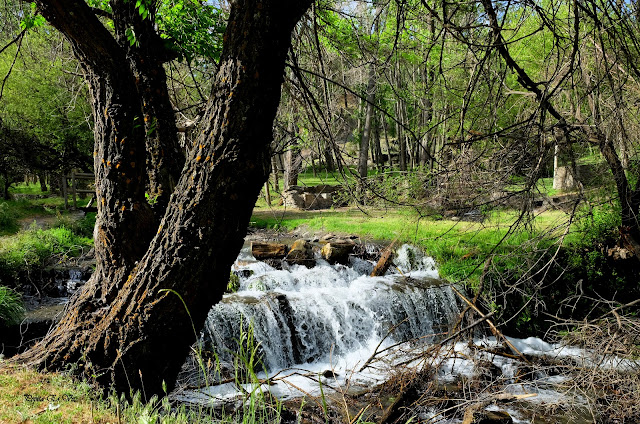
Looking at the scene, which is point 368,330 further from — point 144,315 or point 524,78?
point 144,315

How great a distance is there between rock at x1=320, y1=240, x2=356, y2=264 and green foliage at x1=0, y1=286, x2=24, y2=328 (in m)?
6.02

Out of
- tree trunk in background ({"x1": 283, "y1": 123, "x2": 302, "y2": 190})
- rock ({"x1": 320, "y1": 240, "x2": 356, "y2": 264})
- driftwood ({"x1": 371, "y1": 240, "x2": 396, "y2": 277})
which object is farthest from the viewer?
rock ({"x1": 320, "y1": 240, "x2": 356, "y2": 264})

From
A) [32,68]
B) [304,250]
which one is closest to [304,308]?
[304,250]

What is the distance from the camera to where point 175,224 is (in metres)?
2.91

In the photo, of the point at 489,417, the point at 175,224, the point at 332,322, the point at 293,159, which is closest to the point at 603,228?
the point at 332,322

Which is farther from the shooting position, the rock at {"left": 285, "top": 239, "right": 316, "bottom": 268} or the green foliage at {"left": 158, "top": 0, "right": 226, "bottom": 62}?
the rock at {"left": 285, "top": 239, "right": 316, "bottom": 268}

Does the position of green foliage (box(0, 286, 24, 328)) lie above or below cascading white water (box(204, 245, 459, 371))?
above

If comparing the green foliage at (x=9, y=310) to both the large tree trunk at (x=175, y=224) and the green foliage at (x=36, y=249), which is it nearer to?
the green foliage at (x=36, y=249)

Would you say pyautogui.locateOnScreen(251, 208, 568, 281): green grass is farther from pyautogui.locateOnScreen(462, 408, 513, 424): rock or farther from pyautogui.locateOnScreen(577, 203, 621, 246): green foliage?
pyautogui.locateOnScreen(462, 408, 513, 424): rock

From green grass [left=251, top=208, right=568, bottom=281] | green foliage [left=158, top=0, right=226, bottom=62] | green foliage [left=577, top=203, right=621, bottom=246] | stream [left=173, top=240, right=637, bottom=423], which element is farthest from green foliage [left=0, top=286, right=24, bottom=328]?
green foliage [left=577, top=203, right=621, bottom=246]

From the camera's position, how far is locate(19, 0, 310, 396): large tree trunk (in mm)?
2729

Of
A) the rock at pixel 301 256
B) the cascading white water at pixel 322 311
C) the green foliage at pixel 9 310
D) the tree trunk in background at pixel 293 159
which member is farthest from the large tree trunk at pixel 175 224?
the rock at pixel 301 256

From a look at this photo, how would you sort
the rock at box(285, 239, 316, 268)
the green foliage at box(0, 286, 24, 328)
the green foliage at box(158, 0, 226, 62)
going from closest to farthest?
the green foliage at box(158, 0, 226, 62) < the green foliage at box(0, 286, 24, 328) < the rock at box(285, 239, 316, 268)

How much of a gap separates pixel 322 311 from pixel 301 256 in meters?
2.39
